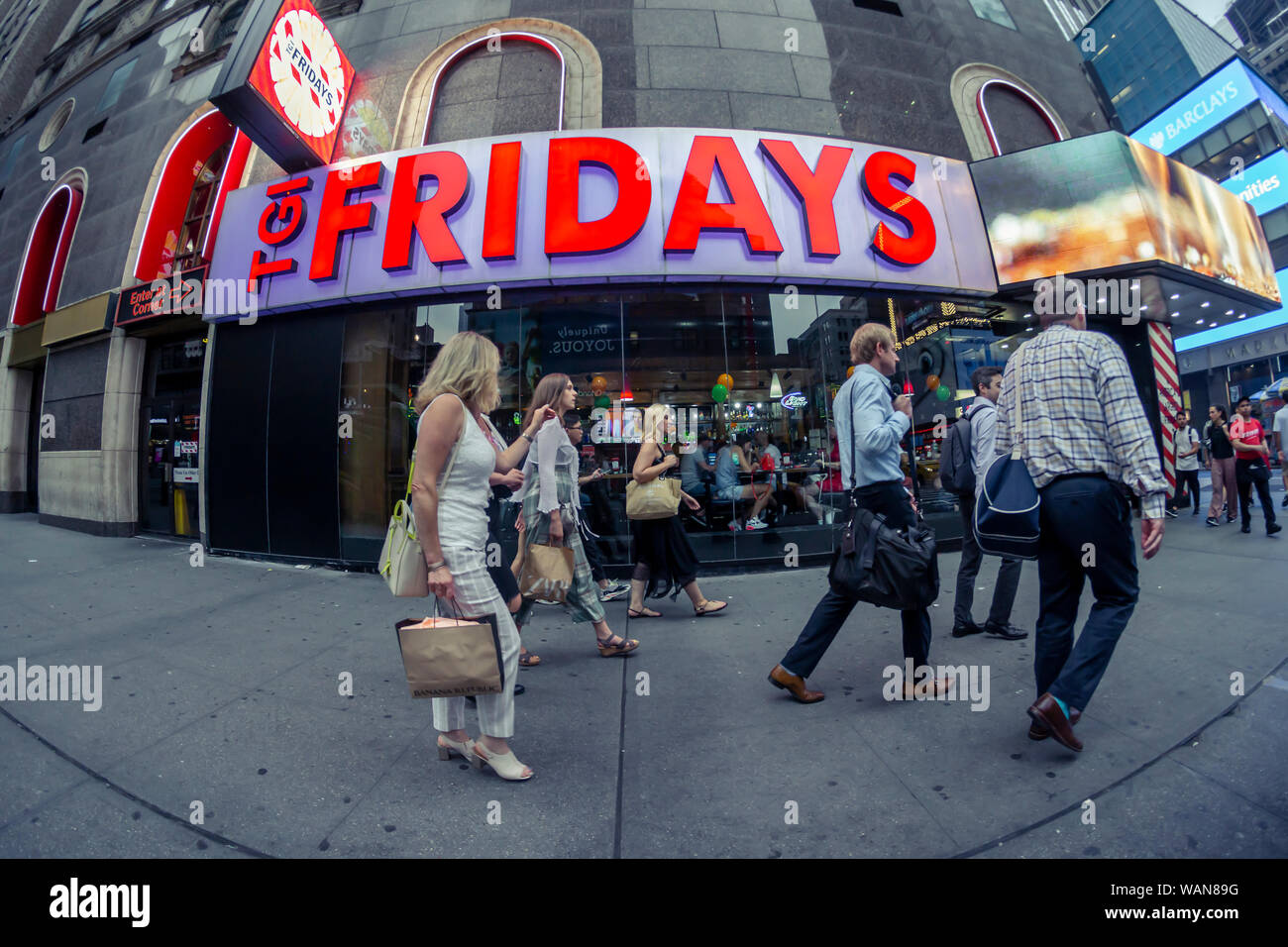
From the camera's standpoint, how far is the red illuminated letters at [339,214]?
7.49 metres

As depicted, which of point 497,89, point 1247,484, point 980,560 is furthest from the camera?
point 497,89

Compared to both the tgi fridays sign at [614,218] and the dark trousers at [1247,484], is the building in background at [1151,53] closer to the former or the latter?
the dark trousers at [1247,484]

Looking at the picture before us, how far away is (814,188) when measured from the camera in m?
7.35

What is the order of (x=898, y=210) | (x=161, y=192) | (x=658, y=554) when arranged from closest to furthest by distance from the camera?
(x=658, y=554), (x=898, y=210), (x=161, y=192)

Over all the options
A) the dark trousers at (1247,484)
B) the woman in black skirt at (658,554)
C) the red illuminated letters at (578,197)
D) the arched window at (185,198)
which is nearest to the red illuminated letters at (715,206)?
the red illuminated letters at (578,197)

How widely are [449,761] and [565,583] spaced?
52.7 inches

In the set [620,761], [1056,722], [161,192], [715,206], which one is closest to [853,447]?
[1056,722]

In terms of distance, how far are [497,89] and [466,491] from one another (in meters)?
8.25

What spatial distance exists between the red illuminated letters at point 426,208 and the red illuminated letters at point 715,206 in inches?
104

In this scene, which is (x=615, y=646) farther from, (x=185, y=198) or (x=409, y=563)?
(x=185, y=198)

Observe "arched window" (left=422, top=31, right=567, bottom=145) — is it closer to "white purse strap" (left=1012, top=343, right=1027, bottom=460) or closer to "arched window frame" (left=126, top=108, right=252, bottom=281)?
"arched window frame" (left=126, top=108, right=252, bottom=281)

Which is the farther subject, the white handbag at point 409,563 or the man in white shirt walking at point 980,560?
the man in white shirt walking at point 980,560
